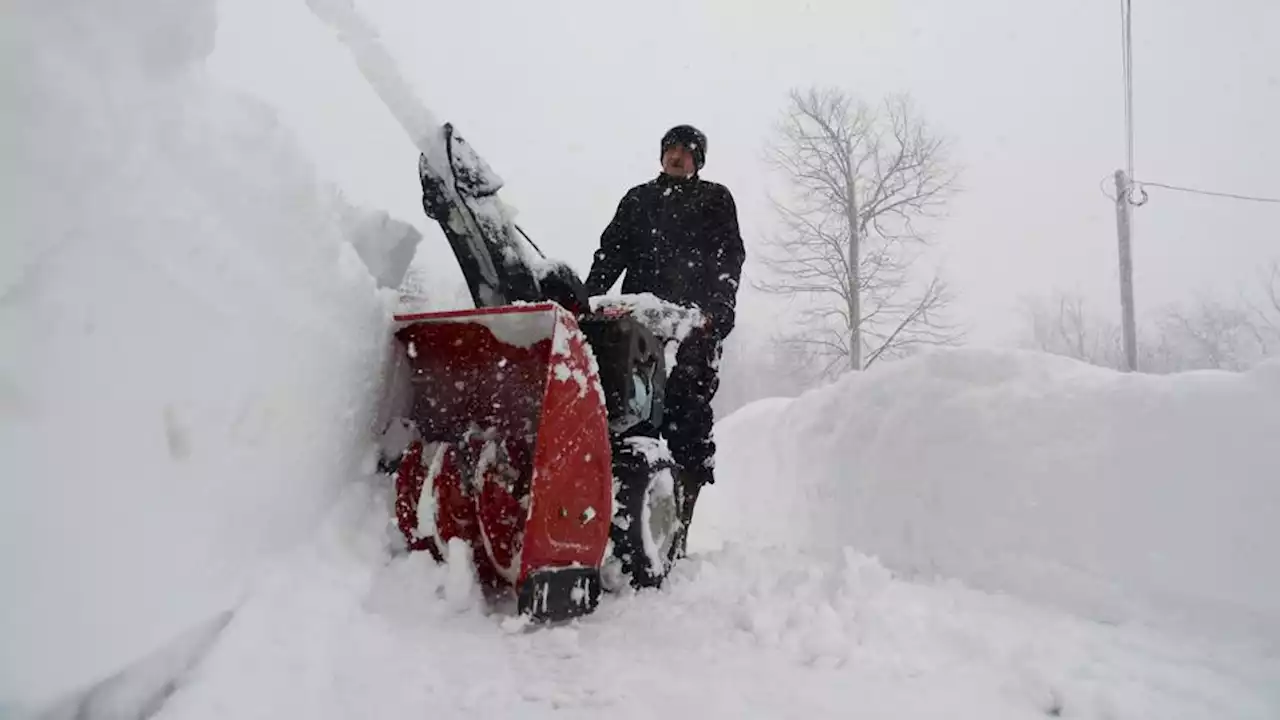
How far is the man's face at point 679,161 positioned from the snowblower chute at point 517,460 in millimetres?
1867

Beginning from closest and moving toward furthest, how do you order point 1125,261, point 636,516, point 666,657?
point 666,657 < point 636,516 < point 1125,261

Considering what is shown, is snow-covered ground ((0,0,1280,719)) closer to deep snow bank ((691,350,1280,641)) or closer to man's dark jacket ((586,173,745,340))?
deep snow bank ((691,350,1280,641))

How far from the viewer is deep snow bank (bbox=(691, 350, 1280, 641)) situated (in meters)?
2.97

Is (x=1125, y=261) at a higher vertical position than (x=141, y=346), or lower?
higher

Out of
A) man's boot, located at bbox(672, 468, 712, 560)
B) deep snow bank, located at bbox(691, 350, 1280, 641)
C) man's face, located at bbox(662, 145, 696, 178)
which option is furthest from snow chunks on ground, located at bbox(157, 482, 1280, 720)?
man's face, located at bbox(662, 145, 696, 178)

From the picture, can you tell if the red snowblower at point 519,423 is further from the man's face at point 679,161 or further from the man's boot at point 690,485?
the man's face at point 679,161

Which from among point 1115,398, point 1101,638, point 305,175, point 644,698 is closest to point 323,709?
point 644,698

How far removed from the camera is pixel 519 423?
260cm

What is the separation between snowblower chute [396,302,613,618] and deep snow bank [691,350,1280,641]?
219 cm

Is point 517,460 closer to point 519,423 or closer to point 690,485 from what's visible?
point 519,423

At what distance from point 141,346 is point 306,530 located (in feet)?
2.57

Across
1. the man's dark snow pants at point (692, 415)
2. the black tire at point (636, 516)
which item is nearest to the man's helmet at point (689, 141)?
the man's dark snow pants at point (692, 415)

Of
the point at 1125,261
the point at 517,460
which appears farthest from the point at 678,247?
the point at 1125,261

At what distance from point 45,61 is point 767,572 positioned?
113 inches
